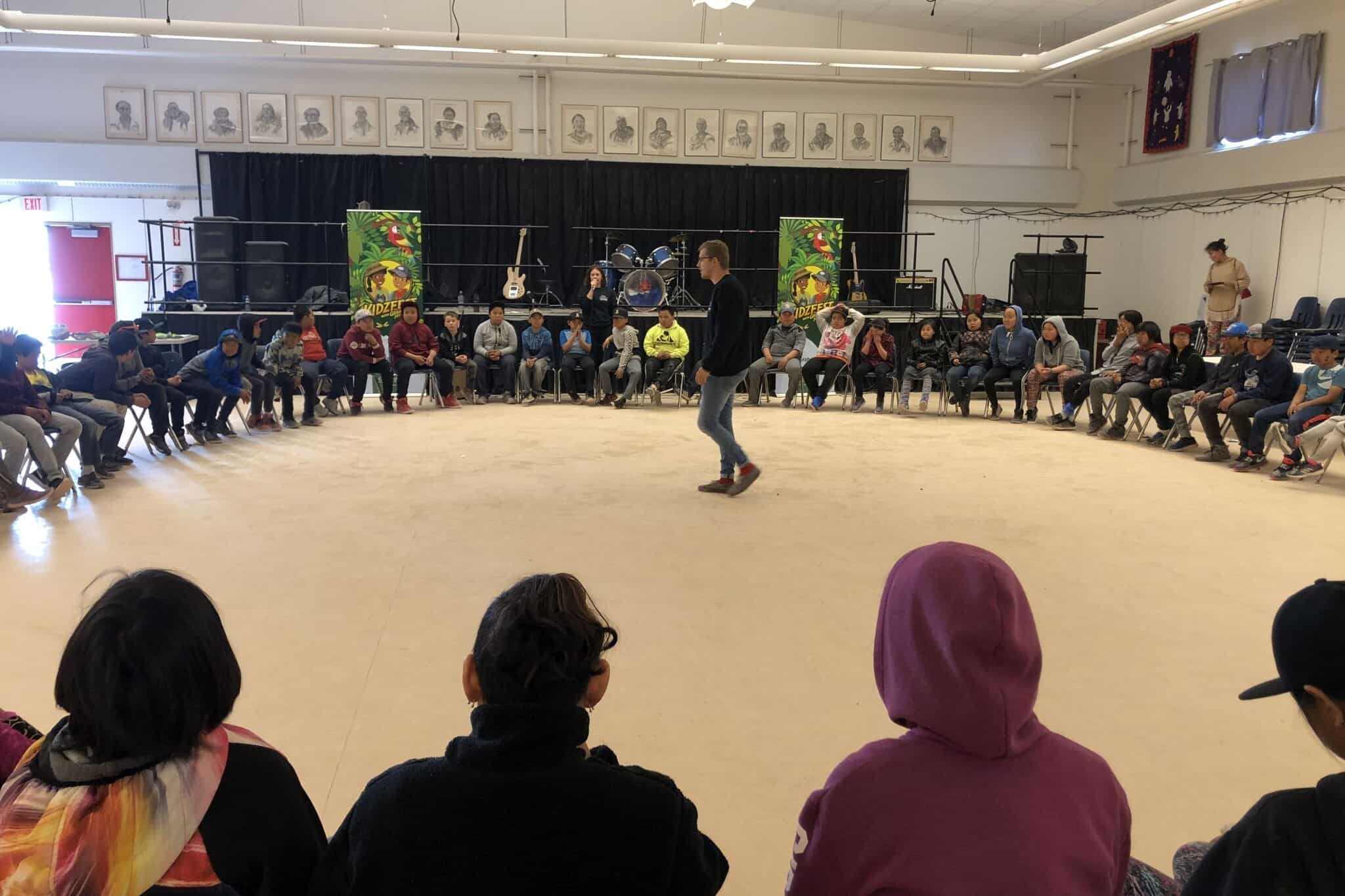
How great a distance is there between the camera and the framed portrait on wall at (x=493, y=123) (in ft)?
44.9

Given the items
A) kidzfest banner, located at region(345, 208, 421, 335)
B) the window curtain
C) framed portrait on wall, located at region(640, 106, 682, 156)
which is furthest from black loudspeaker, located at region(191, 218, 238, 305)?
the window curtain

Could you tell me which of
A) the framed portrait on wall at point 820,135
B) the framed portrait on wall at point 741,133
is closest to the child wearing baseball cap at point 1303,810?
the framed portrait on wall at point 741,133

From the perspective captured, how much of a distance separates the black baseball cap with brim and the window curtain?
469 inches

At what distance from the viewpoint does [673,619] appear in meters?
3.75

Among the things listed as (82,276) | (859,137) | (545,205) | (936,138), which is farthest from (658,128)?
(82,276)

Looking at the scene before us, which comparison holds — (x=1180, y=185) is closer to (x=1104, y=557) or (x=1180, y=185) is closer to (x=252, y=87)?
(x=1104, y=557)

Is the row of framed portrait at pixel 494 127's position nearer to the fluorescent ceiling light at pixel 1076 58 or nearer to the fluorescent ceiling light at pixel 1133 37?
the fluorescent ceiling light at pixel 1076 58

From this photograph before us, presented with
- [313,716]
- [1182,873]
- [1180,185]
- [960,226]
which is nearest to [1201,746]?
[1182,873]

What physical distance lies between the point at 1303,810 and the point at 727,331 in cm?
459

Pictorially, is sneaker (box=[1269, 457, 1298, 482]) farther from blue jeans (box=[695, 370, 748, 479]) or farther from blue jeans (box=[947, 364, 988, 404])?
blue jeans (box=[695, 370, 748, 479])

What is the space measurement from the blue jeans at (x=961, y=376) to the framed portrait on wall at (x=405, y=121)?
7996 millimetres

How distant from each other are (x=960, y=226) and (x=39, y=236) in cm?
1290

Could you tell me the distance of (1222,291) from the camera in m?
11.5

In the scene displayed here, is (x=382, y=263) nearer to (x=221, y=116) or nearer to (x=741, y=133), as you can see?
(x=221, y=116)
